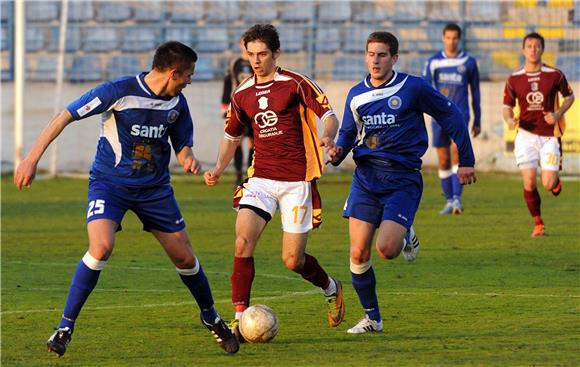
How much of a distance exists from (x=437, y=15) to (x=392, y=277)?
49.1 feet

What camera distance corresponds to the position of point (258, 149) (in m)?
8.63

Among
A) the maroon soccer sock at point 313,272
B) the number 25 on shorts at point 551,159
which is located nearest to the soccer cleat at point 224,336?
the maroon soccer sock at point 313,272

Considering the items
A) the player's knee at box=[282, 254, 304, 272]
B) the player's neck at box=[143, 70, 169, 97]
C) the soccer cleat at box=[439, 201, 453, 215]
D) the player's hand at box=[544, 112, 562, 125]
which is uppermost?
the player's neck at box=[143, 70, 169, 97]

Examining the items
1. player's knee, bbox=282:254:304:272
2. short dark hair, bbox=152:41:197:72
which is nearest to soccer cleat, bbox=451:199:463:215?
player's knee, bbox=282:254:304:272

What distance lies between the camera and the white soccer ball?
784 cm

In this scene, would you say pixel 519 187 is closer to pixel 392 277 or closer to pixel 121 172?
pixel 392 277

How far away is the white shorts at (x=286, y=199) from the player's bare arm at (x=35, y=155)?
1468mm

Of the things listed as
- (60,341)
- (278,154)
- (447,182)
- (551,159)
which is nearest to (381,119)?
(278,154)

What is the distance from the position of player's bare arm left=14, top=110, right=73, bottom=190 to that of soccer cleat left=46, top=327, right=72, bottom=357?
91 centimetres

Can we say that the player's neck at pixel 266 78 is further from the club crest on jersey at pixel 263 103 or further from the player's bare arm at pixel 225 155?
the player's bare arm at pixel 225 155

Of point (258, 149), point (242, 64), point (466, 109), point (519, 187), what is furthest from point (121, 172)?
point (519, 187)

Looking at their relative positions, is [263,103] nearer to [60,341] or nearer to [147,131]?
[147,131]

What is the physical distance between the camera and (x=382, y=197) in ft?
28.5

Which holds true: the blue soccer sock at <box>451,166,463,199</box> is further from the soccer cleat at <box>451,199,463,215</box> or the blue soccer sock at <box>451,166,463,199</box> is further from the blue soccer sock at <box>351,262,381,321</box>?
the blue soccer sock at <box>351,262,381,321</box>
